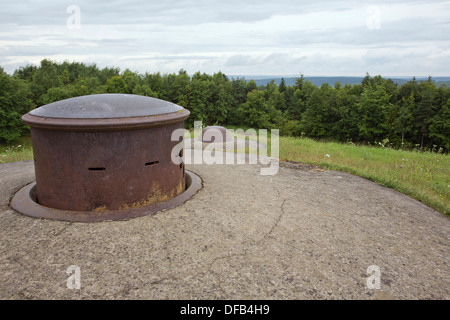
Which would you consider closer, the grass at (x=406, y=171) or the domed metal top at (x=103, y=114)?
the domed metal top at (x=103, y=114)

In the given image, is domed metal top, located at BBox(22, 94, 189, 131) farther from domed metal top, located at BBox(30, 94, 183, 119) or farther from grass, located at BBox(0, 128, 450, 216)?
grass, located at BBox(0, 128, 450, 216)

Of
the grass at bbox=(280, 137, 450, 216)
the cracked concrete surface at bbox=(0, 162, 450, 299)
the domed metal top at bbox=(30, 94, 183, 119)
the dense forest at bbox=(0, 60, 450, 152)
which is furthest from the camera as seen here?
the dense forest at bbox=(0, 60, 450, 152)

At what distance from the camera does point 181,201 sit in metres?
4.16

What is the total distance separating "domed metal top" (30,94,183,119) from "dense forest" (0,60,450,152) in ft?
94.2

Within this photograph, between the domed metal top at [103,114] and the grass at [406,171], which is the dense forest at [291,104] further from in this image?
the domed metal top at [103,114]

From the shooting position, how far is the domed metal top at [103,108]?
3654mm

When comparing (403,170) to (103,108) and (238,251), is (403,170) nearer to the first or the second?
(238,251)

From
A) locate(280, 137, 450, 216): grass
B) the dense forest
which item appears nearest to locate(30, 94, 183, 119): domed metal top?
locate(280, 137, 450, 216): grass

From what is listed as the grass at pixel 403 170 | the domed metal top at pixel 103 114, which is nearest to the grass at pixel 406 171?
the grass at pixel 403 170

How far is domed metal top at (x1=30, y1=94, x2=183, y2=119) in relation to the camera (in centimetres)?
365

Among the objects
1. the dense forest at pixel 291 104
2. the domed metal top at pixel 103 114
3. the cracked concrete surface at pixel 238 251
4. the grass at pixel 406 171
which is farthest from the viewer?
the dense forest at pixel 291 104
